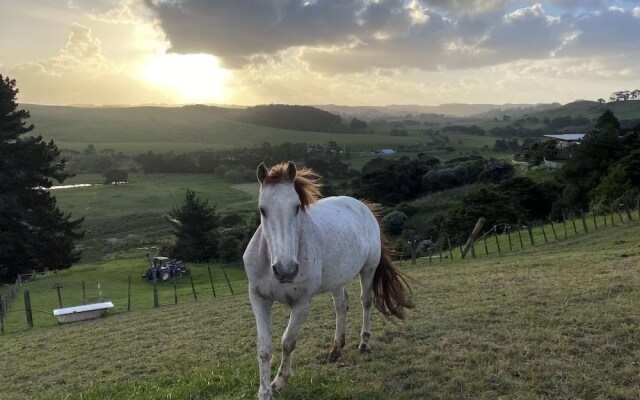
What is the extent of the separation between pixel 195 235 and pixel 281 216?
125 feet

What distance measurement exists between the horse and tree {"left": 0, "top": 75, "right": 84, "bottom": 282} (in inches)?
1158

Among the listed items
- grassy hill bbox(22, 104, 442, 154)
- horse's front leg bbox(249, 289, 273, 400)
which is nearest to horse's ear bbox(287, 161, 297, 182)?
horse's front leg bbox(249, 289, 273, 400)

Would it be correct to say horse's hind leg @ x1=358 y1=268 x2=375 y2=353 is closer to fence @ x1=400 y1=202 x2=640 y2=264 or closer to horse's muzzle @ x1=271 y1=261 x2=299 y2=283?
horse's muzzle @ x1=271 y1=261 x2=299 y2=283

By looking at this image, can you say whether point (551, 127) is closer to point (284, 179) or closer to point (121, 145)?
point (121, 145)

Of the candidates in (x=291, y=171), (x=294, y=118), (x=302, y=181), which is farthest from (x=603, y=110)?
(x=291, y=171)

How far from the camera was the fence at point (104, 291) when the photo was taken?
1691cm

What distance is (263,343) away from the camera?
4590 mm

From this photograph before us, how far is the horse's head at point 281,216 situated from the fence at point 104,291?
512 inches

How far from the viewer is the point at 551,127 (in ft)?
517

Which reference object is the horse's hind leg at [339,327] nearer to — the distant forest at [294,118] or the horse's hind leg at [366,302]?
the horse's hind leg at [366,302]

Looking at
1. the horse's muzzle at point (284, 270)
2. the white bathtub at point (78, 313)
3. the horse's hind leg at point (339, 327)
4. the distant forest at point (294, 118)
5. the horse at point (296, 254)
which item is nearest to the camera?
the horse's muzzle at point (284, 270)

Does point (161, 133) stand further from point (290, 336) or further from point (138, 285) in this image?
point (290, 336)

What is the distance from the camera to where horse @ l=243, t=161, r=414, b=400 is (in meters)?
4.22

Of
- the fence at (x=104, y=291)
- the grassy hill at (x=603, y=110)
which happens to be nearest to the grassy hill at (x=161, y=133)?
the grassy hill at (x=603, y=110)
